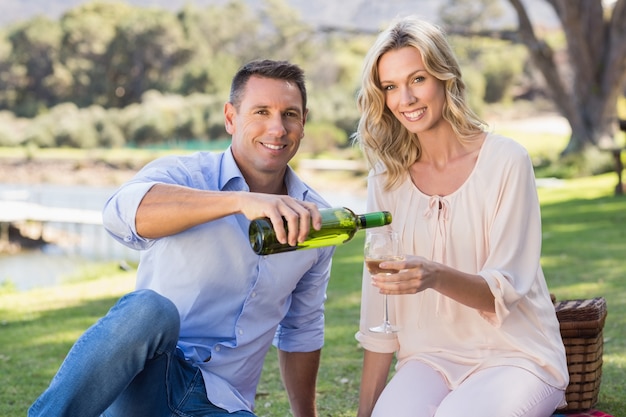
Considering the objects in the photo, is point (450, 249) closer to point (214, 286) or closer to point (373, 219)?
point (373, 219)

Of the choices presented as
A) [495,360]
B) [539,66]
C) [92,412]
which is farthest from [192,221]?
[539,66]

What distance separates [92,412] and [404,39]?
1661 millimetres

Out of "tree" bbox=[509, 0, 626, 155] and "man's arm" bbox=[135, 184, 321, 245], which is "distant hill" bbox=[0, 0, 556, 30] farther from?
Result: "man's arm" bbox=[135, 184, 321, 245]

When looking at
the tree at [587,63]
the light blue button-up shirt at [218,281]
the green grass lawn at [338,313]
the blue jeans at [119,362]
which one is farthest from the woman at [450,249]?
the tree at [587,63]

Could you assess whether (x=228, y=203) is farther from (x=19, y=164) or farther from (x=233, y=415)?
(x=19, y=164)

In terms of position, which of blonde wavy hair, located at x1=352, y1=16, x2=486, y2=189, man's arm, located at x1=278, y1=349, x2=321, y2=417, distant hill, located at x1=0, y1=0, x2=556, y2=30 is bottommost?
man's arm, located at x1=278, y1=349, x2=321, y2=417

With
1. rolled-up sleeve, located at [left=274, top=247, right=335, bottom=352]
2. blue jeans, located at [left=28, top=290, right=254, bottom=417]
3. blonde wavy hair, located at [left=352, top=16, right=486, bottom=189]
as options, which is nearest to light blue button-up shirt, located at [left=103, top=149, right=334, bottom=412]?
rolled-up sleeve, located at [left=274, top=247, right=335, bottom=352]

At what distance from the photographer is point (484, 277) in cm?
279

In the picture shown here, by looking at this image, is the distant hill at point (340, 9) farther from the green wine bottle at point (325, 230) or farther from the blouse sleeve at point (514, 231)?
the green wine bottle at point (325, 230)

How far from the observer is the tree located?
61.1 feet

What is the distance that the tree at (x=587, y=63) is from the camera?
1861 centimetres

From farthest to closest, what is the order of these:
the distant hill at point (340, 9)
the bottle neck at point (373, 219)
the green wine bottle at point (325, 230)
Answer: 1. the distant hill at point (340, 9)
2. the bottle neck at point (373, 219)
3. the green wine bottle at point (325, 230)

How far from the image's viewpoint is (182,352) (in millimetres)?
2859

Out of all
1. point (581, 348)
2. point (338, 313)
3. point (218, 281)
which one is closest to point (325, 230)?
point (218, 281)
